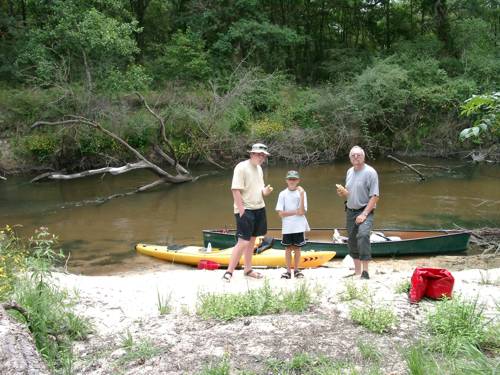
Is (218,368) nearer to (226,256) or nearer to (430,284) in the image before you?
(430,284)

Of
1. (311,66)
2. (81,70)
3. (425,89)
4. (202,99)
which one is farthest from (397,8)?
(81,70)

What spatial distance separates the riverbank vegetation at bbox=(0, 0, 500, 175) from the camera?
21.1m

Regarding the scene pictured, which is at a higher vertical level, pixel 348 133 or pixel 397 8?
pixel 397 8

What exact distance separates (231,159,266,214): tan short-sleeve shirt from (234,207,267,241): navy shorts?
89mm

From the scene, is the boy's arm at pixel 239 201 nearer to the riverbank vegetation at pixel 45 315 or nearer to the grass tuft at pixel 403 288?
the grass tuft at pixel 403 288

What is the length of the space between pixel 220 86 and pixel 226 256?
646 inches

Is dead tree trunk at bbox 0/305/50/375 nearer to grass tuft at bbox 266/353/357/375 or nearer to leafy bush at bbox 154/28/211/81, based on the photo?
grass tuft at bbox 266/353/357/375

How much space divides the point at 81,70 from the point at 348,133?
1199 cm

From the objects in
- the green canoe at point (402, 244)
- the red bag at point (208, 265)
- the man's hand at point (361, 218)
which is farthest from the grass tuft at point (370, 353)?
the green canoe at point (402, 244)

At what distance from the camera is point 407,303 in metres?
4.91

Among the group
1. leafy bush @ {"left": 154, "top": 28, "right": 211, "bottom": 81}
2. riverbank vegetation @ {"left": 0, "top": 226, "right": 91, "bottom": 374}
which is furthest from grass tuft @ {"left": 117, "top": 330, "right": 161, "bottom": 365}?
leafy bush @ {"left": 154, "top": 28, "right": 211, "bottom": 81}

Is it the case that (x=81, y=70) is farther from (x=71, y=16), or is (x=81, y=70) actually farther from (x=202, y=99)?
(x=202, y=99)

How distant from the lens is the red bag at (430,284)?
4.92 meters

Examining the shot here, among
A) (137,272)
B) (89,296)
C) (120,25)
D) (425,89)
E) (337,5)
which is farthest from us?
(337,5)
